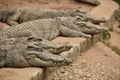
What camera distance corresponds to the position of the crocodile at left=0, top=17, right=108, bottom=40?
7.25 m

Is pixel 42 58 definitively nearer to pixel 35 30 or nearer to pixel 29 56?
pixel 29 56

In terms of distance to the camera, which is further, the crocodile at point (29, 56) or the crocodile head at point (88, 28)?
the crocodile head at point (88, 28)

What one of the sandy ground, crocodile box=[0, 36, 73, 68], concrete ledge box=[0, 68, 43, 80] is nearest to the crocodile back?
the sandy ground

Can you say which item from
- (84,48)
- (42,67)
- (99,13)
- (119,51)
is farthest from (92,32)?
(42,67)

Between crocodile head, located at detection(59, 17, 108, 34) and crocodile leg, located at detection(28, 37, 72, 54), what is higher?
crocodile leg, located at detection(28, 37, 72, 54)

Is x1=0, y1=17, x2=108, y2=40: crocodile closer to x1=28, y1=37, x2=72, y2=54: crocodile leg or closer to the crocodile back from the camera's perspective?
the crocodile back

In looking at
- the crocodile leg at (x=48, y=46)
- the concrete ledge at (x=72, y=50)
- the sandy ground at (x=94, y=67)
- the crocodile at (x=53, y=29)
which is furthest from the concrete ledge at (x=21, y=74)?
the crocodile at (x=53, y=29)

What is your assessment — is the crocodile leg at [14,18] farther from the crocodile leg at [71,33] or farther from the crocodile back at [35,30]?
the crocodile leg at [71,33]

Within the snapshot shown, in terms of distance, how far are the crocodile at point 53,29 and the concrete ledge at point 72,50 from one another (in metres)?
0.21

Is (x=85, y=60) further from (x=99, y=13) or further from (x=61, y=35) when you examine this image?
(x=99, y=13)

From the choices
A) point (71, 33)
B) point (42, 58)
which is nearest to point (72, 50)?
point (71, 33)

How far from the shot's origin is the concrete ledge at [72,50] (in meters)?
5.40

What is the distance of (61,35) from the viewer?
26.4 feet

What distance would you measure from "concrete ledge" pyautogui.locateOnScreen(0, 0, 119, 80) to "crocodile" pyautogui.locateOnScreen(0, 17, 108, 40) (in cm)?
21
